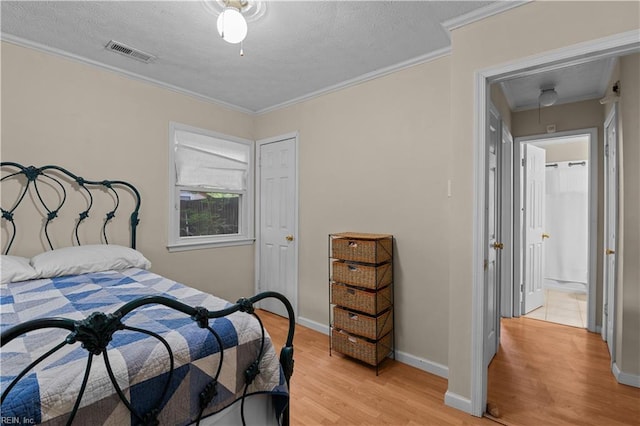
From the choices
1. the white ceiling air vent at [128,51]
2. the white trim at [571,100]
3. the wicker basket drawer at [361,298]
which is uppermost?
the white ceiling air vent at [128,51]

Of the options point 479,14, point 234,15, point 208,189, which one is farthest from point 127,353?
point 208,189

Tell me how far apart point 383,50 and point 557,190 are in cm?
424

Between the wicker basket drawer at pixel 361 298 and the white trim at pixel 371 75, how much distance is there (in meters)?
1.85

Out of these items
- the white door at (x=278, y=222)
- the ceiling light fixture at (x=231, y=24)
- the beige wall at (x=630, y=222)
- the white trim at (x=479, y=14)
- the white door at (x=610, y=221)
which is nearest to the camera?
the ceiling light fixture at (x=231, y=24)

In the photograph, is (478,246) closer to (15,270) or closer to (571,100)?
(571,100)

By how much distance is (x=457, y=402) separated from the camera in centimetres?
201

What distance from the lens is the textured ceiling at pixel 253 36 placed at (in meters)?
1.92

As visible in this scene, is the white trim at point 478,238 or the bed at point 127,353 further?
the white trim at point 478,238

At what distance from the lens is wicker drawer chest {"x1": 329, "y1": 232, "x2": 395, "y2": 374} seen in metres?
2.46

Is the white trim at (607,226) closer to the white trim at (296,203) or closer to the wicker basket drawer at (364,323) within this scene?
the wicker basket drawer at (364,323)

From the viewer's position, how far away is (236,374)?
1.22 metres

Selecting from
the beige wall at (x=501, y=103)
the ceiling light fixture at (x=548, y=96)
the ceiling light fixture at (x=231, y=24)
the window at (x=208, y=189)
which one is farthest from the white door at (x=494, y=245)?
the window at (x=208, y=189)

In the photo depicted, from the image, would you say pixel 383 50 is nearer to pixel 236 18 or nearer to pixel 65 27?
pixel 236 18

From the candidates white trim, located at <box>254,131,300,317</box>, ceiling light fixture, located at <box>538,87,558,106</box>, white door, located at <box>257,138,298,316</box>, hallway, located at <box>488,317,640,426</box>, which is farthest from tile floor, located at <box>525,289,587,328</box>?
white door, located at <box>257,138,298,316</box>
